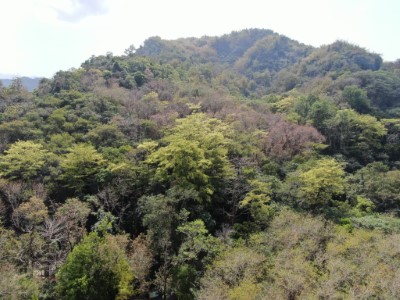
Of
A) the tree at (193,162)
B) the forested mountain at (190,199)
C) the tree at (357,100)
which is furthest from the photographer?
the tree at (357,100)

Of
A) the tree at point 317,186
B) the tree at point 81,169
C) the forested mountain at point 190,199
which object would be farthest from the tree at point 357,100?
the tree at point 81,169

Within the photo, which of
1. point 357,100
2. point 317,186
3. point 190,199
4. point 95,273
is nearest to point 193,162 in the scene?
point 190,199

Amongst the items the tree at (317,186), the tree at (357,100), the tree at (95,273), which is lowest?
the tree at (95,273)

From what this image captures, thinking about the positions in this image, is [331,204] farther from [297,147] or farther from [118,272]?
[118,272]

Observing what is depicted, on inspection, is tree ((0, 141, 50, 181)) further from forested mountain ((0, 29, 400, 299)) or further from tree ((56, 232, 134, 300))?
tree ((56, 232, 134, 300))

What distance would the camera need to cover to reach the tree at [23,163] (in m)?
20.6

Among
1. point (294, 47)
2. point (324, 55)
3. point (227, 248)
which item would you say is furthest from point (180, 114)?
point (294, 47)

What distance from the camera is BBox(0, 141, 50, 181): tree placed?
67.5 ft

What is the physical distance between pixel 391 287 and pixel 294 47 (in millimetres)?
82182

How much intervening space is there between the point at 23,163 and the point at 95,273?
10.3 meters

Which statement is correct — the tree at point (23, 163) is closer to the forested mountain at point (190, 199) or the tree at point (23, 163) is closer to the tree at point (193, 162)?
the forested mountain at point (190, 199)

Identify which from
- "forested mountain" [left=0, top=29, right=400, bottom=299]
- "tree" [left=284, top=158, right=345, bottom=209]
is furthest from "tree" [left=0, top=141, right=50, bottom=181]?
"tree" [left=284, top=158, right=345, bottom=209]

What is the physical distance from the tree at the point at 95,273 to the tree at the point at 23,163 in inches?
342

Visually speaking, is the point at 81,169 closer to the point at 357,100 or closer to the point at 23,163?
the point at 23,163
